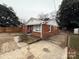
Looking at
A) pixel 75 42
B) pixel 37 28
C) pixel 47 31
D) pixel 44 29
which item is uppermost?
pixel 37 28

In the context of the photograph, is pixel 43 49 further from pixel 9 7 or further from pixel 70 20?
pixel 9 7

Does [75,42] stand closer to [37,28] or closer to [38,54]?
[38,54]

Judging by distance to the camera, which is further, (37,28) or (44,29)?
(37,28)

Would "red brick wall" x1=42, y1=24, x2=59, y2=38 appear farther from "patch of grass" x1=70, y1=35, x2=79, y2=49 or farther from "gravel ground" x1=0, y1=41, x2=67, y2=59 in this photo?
"patch of grass" x1=70, y1=35, x2=79, y2=49

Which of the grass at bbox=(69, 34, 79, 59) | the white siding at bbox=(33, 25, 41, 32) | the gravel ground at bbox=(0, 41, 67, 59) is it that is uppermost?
the white siding at bbox=(33, 25, 41, 32)

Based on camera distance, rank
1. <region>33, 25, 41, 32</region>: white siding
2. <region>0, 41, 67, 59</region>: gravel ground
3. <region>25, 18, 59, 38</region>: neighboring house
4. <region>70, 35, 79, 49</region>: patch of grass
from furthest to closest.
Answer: <region>33, 25, 41, 32</region>: white siding → <region>25, 18, 59, 38</region>: neighboring house → <region>0, 41, 67, 59</region>: gravel ground → <region>70, 35, 79, 49</region>: patch of grass

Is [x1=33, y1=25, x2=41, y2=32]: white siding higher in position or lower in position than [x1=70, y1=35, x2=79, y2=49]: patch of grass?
higher

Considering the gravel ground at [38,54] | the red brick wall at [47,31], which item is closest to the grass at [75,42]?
the gravel ground at [38,54]

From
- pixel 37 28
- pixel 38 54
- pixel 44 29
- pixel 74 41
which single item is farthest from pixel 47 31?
pixel 74 41

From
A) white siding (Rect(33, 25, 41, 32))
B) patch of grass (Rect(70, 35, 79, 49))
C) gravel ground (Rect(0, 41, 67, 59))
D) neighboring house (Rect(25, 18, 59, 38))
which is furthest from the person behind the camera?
white siding (Rect(33, 25, 41, 32))

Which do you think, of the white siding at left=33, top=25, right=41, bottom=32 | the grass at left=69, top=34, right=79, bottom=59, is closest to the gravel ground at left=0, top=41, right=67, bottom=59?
the grass at left=69, top=34, right=79, bottom=59

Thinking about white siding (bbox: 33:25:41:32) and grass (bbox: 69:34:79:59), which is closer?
grass (bbox: 69:34:79:59)

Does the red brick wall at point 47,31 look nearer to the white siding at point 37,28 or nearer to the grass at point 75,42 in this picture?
the white siding at point 37,28

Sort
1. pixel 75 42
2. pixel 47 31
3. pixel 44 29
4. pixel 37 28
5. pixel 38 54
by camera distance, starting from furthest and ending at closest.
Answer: pixel 37 28 < pixel 47 31 < pixel 44 29 < pixel 38 54 < pixel 75 42
